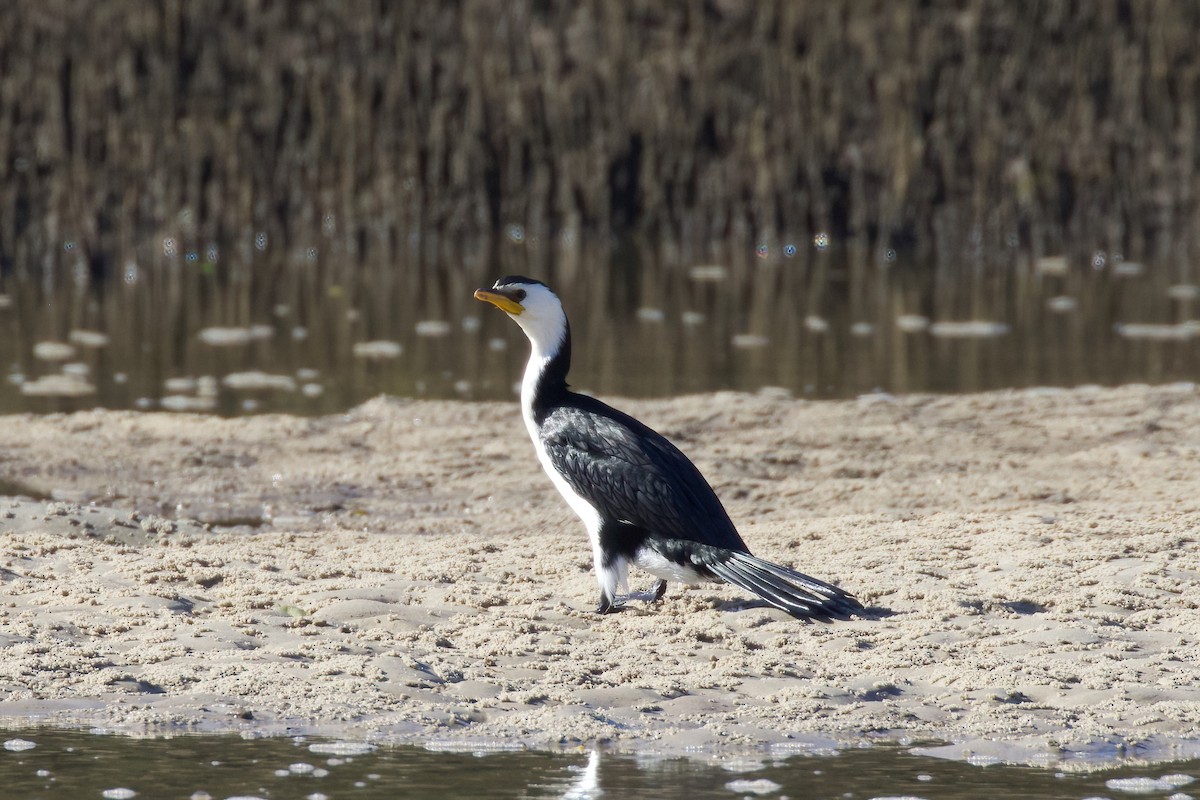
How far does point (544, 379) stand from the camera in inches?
240

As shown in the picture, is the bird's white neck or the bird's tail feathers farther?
the bird's white neck

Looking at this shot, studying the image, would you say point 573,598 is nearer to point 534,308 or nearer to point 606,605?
point 606,605

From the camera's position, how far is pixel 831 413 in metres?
9.27

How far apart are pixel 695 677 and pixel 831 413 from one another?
14.2ft

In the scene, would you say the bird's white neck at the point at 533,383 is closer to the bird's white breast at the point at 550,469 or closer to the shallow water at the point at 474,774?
the bird's white breast at the point at 550,469

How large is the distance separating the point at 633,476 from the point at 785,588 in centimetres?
62

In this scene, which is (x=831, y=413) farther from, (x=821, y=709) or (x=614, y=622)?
(x=821, y=709)

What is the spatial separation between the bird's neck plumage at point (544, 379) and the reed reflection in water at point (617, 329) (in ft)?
12.3

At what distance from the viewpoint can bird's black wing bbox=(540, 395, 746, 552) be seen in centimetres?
561

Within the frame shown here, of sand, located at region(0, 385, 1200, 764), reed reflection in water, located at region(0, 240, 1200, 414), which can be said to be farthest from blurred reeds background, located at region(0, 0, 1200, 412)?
sand, located at region(0, 385, 1200, 764)

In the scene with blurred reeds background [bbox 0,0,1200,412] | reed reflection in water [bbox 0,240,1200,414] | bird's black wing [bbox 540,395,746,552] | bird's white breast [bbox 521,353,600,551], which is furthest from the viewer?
blurred reeds background [bbox 0,0,1200,412]

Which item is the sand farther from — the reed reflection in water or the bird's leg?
the reed reflection in water

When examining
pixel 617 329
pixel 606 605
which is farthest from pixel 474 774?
pixel 617 329

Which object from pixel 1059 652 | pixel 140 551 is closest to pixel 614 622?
pixel 1059 652
